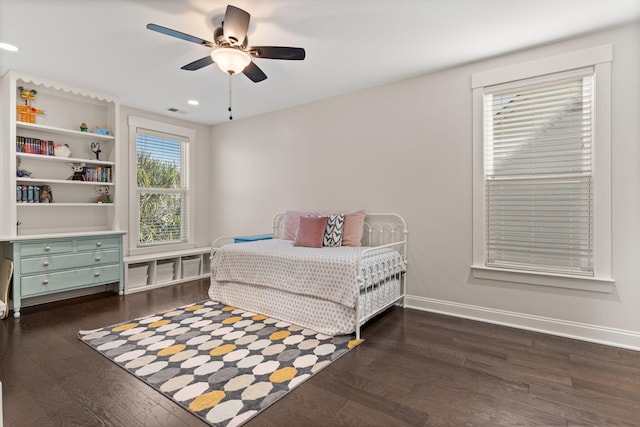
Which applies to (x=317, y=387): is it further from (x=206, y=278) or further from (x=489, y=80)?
(x=206, y=278)

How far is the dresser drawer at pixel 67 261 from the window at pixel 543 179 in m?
4.09

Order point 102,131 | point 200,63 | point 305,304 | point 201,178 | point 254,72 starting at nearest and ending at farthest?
point 200,63 → point 254,72 → point 305,304 → point 102,131 → point 201,178

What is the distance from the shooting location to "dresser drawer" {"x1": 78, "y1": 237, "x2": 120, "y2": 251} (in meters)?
3.64

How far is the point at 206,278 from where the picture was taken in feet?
16.0

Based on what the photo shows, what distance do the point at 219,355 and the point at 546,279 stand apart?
271 centimetres

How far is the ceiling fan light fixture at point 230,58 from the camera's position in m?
2.29

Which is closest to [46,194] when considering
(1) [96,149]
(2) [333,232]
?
(1) [96,149]

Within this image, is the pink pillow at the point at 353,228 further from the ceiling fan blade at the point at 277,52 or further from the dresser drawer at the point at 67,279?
the dresser drawer at the point at 67,279

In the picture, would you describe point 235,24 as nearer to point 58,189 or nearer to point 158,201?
point 58,189

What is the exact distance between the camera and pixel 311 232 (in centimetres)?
346

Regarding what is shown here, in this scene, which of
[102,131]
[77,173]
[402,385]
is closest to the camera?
[402,385]

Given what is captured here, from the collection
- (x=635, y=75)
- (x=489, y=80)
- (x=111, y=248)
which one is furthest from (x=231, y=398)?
(x=635, y=75)

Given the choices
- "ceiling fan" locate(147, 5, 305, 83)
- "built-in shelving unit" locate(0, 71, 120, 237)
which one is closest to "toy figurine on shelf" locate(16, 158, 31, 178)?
"built-in shelving unit" locate(0, 71, 120, 237)

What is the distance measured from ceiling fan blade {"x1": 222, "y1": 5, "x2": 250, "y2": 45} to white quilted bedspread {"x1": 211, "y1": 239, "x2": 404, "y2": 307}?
180 centimetres
